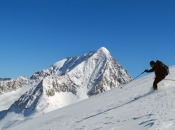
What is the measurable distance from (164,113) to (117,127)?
1.57m

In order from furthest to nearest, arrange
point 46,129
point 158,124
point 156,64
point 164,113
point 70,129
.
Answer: point 156,64
point 46,129
point 70,129
point 164,113
point 158,124

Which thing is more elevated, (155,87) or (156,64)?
(156,64)

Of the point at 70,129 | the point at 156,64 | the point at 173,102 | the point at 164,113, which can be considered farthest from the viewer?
the point at 156,64

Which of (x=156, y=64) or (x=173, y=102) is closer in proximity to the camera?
(x=173, y=102)

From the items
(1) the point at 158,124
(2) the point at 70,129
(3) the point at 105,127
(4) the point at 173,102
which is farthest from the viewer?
(2) the point at 70,129

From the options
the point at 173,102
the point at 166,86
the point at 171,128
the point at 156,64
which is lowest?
the point at 171,128

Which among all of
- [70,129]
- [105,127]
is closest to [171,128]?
[105,127]

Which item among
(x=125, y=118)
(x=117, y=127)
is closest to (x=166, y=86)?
(x=125, y=118)

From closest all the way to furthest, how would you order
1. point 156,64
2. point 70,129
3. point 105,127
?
point 105,127 < point 70,129 < point 156,64

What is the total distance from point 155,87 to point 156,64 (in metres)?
1.33

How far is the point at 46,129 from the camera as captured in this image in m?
12.0

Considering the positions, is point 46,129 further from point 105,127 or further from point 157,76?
point 157,76

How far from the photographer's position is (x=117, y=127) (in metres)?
7.80

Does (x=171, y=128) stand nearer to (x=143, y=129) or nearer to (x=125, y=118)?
(x=143, y=129)
